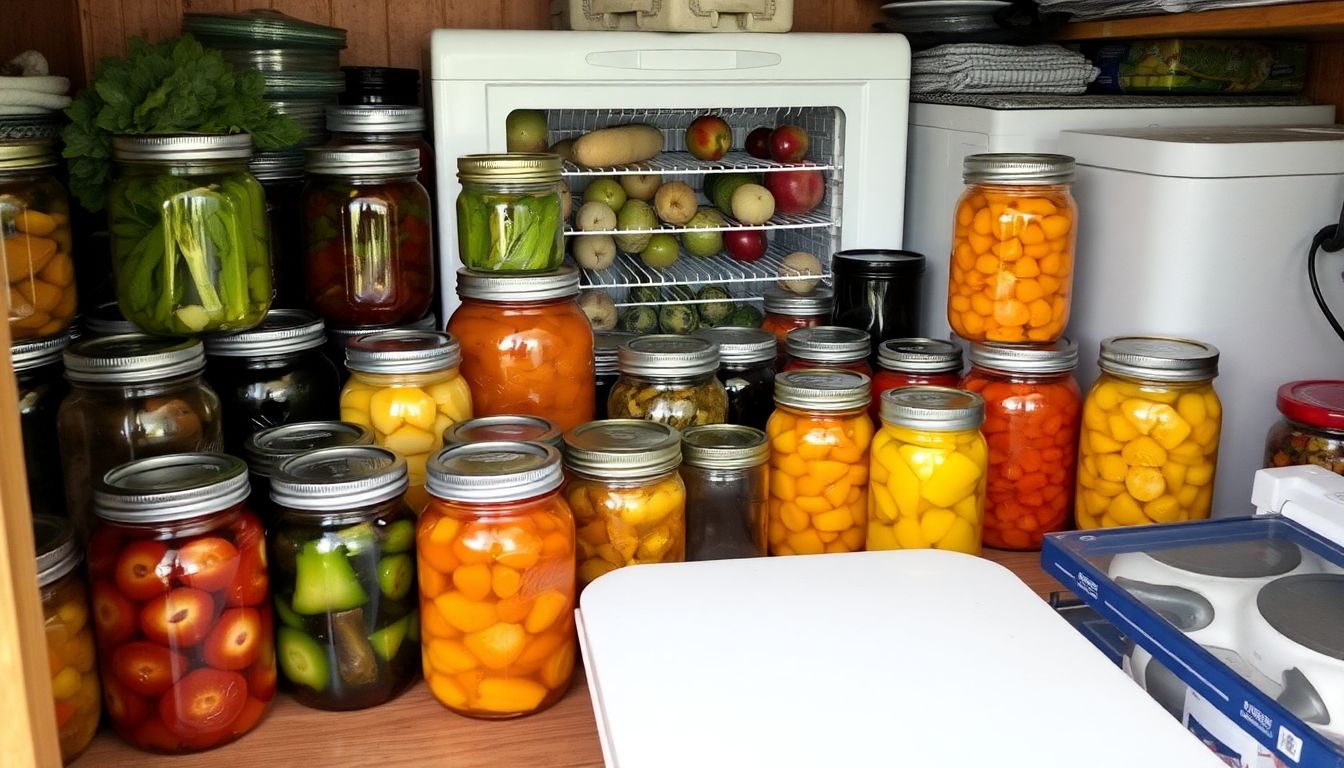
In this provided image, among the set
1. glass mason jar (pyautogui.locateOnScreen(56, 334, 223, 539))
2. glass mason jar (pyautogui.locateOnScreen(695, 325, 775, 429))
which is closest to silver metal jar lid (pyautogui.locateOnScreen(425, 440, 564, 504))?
glass mason jar (pyautogui.locateOnScreen(56, 334, 223, 539))

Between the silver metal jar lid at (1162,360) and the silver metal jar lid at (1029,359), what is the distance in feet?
0.11

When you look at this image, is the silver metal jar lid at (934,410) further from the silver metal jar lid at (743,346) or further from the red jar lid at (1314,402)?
the red jar lid at (1314,402)

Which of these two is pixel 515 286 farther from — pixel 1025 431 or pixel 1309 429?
pixel 1309 429

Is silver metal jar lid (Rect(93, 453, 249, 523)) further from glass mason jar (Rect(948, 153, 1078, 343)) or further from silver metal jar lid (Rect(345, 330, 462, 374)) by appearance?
glass mason jar (Rect(948, 153, 1078, 343))

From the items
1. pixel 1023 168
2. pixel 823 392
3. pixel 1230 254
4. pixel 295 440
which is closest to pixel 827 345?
pixel 823 392

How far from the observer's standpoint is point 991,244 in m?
1.19

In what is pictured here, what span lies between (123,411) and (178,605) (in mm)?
215

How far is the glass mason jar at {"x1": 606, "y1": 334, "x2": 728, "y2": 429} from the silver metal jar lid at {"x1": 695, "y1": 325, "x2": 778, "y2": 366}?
59mm

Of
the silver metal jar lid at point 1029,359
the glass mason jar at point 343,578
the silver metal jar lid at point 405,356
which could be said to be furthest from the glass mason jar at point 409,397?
the silver metal jar lid at point 1029,359

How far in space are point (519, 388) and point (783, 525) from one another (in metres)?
0.28

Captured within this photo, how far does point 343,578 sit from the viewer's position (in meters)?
0.88

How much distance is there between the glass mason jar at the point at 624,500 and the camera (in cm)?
95

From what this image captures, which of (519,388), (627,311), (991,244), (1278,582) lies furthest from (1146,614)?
(627,311)

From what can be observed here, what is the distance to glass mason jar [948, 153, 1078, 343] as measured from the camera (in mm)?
1170
